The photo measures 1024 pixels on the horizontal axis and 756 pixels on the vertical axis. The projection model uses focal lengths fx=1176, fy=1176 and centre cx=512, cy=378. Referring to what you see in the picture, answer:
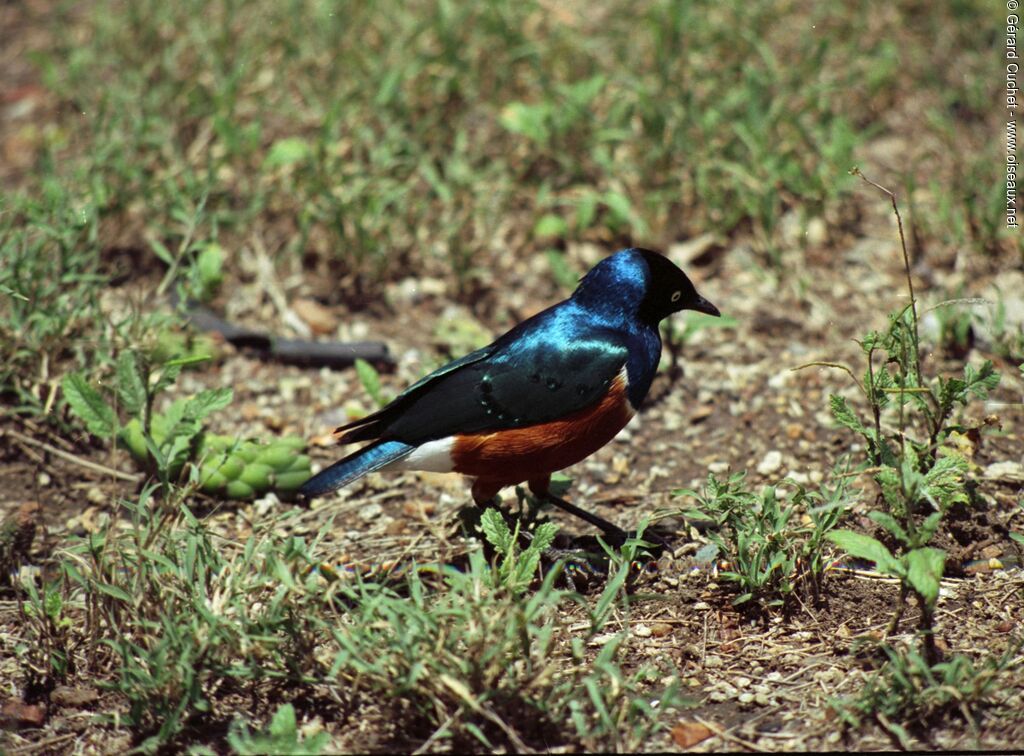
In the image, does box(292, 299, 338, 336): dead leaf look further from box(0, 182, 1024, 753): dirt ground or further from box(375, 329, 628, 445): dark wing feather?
box(375, 329, 628, 445): dark wing feather

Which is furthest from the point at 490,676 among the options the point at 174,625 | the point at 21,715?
the point at 21,715

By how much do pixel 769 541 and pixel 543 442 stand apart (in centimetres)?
83

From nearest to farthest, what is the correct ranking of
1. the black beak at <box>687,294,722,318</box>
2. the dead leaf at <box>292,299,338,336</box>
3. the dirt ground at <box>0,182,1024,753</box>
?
1. the dirt ground at <box>0,182,1024,753</box>
2. the black beak at <box>687,294,722,318</box>
3. the dead leaf at <box>292,299,338,336</box>

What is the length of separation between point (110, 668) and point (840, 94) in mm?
4859

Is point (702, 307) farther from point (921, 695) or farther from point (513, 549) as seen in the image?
point (921, 695)

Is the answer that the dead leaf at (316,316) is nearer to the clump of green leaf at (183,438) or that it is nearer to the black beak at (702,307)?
the clump of green leaf at (183,438)

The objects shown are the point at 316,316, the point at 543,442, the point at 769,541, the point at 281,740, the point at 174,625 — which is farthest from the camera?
the point at 316,316

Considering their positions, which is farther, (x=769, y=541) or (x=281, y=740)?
(x=769, y=541)

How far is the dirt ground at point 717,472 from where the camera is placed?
340 centimetres

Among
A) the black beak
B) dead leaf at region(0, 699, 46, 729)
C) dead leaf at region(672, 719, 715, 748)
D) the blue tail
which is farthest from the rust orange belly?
dead leaf at region(0, 699, 46, 729)

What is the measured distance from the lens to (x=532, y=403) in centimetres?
403

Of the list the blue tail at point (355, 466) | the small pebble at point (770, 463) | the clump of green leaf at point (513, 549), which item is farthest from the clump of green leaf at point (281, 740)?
the small pebble at point (770, 463)

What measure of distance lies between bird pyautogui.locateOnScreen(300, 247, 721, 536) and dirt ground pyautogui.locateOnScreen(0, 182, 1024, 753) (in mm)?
384

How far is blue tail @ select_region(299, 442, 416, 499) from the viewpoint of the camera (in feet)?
13.5
